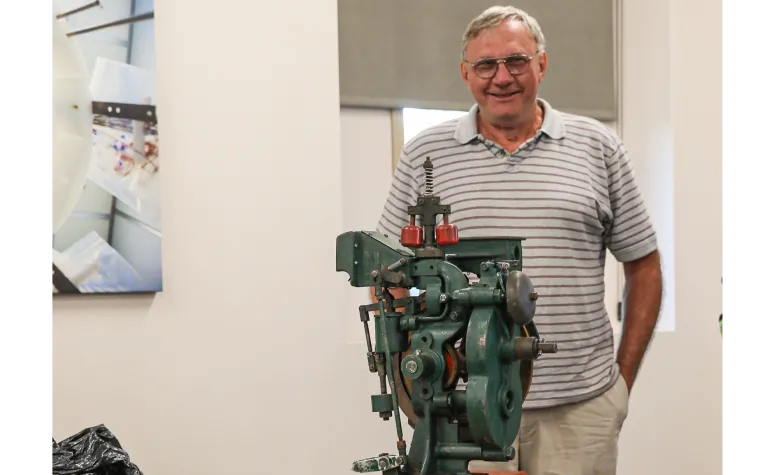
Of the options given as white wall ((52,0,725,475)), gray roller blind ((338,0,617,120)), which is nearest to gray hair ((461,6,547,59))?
white wall ((52,0,725,475))

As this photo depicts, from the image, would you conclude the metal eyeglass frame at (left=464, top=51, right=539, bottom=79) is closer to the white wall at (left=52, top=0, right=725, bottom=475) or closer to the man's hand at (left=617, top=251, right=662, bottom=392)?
the man's hand at (left=617, top=251, right=662, bottom=392)

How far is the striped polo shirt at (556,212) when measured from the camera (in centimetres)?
205

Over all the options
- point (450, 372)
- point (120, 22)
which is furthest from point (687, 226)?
point (450, 372)

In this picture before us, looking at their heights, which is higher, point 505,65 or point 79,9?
point 79,9

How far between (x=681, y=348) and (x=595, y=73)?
1.28 m

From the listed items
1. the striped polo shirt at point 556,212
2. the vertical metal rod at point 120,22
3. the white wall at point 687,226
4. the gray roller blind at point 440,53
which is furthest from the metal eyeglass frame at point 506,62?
the white wall at point 687,226

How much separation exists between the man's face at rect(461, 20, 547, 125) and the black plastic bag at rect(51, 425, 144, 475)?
129 centimetres

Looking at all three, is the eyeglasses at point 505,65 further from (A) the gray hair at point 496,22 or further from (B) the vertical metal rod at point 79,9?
(B) the vertical metal rod at point 79,9

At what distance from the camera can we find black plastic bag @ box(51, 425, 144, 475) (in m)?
2.23

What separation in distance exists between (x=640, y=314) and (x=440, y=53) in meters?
1.75

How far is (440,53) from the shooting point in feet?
11.9

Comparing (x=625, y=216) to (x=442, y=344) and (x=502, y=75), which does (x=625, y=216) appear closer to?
(x=502, y=75)

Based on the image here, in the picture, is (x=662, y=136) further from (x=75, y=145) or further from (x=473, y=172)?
(x=75, y=145)

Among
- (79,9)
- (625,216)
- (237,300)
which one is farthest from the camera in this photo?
(237,300)
